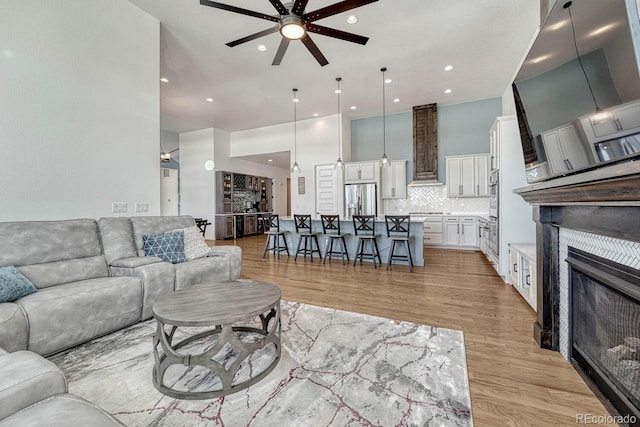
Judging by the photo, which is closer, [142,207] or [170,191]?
[142,207]

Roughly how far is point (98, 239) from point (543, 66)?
13.9ft

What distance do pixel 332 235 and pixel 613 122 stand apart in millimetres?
4203

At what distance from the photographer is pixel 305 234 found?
5.47 metres

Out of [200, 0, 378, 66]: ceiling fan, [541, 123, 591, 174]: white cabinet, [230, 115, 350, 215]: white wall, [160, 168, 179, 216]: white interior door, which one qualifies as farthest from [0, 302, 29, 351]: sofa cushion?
[160, 168, 179, 216]: white interior door

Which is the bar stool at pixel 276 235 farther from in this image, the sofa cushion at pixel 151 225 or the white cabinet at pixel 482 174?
the white cabinet at pixel 482 174

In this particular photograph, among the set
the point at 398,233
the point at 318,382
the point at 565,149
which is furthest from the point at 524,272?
the point at 318,382

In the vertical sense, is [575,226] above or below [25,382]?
above

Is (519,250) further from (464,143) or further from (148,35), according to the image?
(148,35)

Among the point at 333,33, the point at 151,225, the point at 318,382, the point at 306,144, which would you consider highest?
the point at 306,144

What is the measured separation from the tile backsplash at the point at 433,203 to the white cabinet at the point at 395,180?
23cm

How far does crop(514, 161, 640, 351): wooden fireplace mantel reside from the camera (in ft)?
3.87

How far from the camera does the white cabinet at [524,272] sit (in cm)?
272

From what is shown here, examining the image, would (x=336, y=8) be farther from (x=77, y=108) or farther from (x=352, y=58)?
(x=77, y=108)

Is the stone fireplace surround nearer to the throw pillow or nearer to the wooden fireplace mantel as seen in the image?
the wooden fireplace mantel
